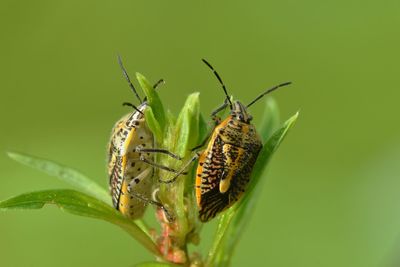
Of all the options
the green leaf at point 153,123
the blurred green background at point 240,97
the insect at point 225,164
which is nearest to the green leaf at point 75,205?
the insect at point 225,164

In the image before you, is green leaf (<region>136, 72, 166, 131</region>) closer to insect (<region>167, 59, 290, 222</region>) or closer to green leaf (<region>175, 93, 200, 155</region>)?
green leaf (<region>175, 93, 200, 155</region>)

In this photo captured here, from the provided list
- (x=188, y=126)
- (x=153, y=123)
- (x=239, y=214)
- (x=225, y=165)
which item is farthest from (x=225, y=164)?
(x=153, y=123)

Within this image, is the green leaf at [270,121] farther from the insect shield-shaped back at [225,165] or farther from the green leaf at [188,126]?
the green leaf at [188,126]

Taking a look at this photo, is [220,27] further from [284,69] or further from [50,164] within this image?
[50,164]

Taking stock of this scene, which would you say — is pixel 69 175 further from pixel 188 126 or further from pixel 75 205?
pixel 188 126

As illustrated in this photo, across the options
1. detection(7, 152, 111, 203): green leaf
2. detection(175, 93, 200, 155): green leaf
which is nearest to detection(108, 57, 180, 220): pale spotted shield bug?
detection(7, 152, 111, 203): green leaf

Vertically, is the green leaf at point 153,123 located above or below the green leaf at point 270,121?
above
